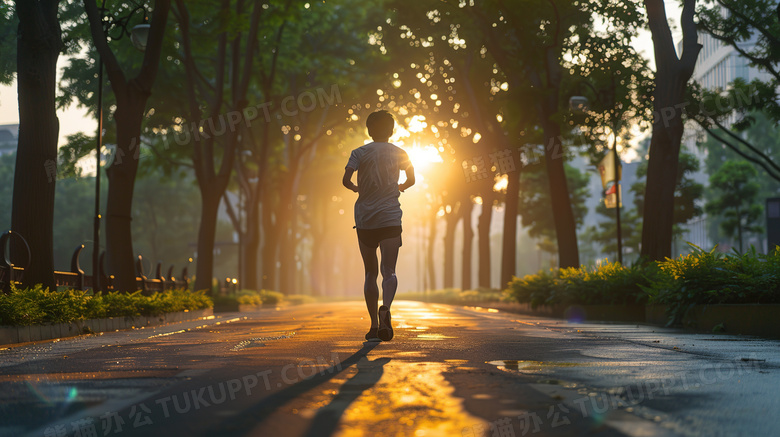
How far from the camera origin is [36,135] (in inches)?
546

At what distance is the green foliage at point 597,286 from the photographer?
16.6m

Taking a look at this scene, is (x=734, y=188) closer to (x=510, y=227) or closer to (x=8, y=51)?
(x=510, y=227)

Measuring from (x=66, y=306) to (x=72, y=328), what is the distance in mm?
327

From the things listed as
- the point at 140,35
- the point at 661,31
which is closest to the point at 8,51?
the point at 140,35

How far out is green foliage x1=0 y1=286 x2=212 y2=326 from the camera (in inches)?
411

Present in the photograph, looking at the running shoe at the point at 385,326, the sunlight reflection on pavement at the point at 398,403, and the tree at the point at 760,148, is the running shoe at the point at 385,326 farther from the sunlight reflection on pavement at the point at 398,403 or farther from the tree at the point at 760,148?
the tree at the point at 760,148

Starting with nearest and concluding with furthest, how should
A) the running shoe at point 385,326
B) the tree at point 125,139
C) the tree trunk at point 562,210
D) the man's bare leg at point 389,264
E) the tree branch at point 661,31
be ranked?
the running shoe at point 385,326, the man's bare leg at point 389,264, the tree at point 125,139, the tree branch at point 661,31, the tree trunk at point 562,210

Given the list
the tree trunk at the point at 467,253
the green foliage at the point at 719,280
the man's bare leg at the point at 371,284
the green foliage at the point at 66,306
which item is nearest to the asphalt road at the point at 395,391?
the man's bare leg at the point at 371,284

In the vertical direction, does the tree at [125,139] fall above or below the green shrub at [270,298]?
above

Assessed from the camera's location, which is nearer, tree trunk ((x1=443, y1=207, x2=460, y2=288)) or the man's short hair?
the man's short hair

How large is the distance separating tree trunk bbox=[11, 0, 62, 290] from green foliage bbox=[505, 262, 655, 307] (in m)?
9.23

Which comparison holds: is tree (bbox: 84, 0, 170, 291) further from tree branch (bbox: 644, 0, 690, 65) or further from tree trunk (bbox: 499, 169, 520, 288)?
tree trunk (bbox: 499, 169, 520, 288)

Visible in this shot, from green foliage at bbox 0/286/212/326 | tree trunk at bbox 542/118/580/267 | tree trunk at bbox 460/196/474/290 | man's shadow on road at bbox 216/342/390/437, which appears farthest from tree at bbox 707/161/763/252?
man's shadow on road at bbox 216/342/390/437

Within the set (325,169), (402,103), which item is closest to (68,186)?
(325,169)
